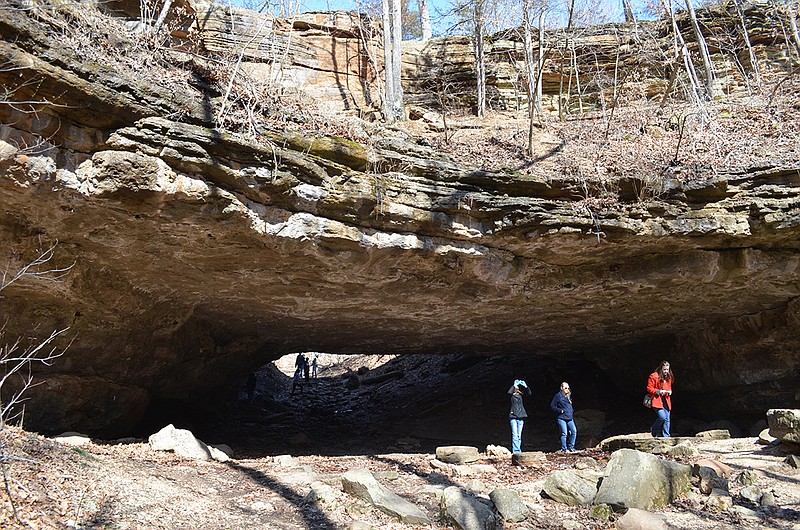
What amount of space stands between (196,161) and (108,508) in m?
4.07

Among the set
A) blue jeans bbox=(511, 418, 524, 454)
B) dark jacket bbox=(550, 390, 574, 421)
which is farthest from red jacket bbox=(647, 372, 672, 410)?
blue jeans bbox=(511, 418, 524, 454)

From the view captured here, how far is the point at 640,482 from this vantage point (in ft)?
19.7

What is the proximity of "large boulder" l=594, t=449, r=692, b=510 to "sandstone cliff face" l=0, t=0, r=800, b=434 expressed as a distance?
144 inches

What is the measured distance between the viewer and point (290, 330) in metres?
12.6

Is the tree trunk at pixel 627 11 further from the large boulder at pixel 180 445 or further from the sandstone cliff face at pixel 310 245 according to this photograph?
the large boulder at pixel 180 445

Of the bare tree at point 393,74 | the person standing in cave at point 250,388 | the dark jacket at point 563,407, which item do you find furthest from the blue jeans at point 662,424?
the person standing in cave at point 250,388

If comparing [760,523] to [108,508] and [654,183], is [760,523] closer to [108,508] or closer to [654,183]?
[654,183]

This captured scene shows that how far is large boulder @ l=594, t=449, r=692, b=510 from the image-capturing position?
5906mm

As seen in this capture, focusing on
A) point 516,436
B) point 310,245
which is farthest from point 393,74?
point 516,436

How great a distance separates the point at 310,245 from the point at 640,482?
5.21m

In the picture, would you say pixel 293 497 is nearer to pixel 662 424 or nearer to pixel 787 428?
pixel 787 428

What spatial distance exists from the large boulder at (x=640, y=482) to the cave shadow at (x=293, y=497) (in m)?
3.08

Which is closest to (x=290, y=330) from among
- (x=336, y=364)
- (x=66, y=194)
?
(x=66, y=194)

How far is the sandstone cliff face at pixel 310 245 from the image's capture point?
6.68 m
